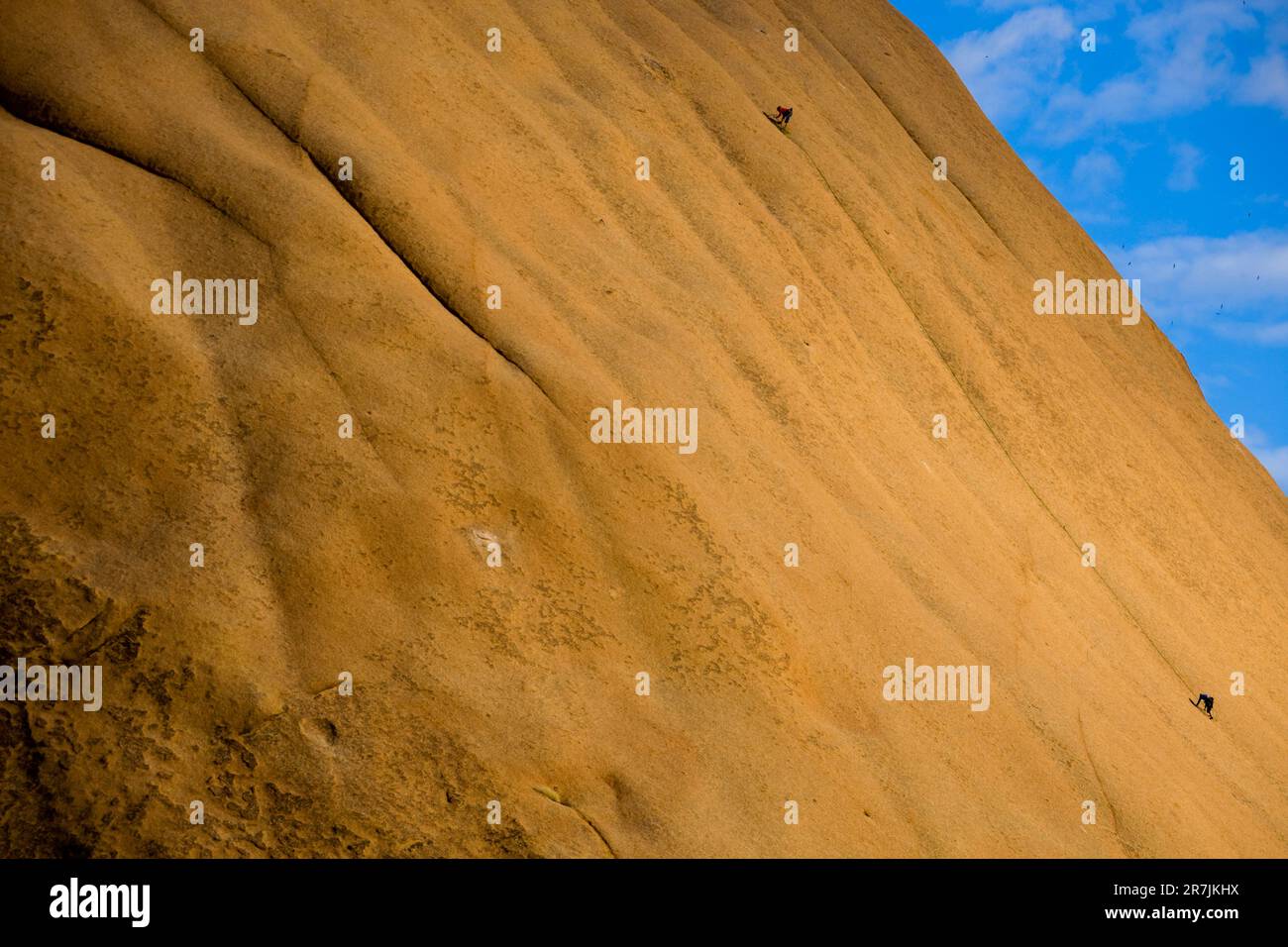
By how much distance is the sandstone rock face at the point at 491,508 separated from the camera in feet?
27.9

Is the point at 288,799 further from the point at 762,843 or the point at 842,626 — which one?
the point at 842,626

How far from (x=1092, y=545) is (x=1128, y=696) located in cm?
319

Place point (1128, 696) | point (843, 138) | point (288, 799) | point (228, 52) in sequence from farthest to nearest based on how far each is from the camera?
point (843, 138)
point (1128, 696)
point (228, 52)
point (288, 799)

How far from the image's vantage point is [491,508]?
33.1ft

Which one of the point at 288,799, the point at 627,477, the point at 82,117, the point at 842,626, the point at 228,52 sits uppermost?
the point at 228,52

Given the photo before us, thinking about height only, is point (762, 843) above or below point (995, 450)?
below

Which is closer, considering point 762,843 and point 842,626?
point 762,843

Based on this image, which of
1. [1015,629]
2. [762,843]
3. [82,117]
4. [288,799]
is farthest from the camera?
[1015,629]

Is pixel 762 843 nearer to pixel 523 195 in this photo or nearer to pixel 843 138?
pixel 523 195

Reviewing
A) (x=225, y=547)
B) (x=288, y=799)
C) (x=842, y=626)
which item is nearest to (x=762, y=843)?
(x=842, y=626)

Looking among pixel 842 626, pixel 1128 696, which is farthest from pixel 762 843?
pixel 1128 696

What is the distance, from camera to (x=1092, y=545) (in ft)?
56.7

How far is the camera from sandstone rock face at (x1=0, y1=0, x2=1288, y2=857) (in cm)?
850
